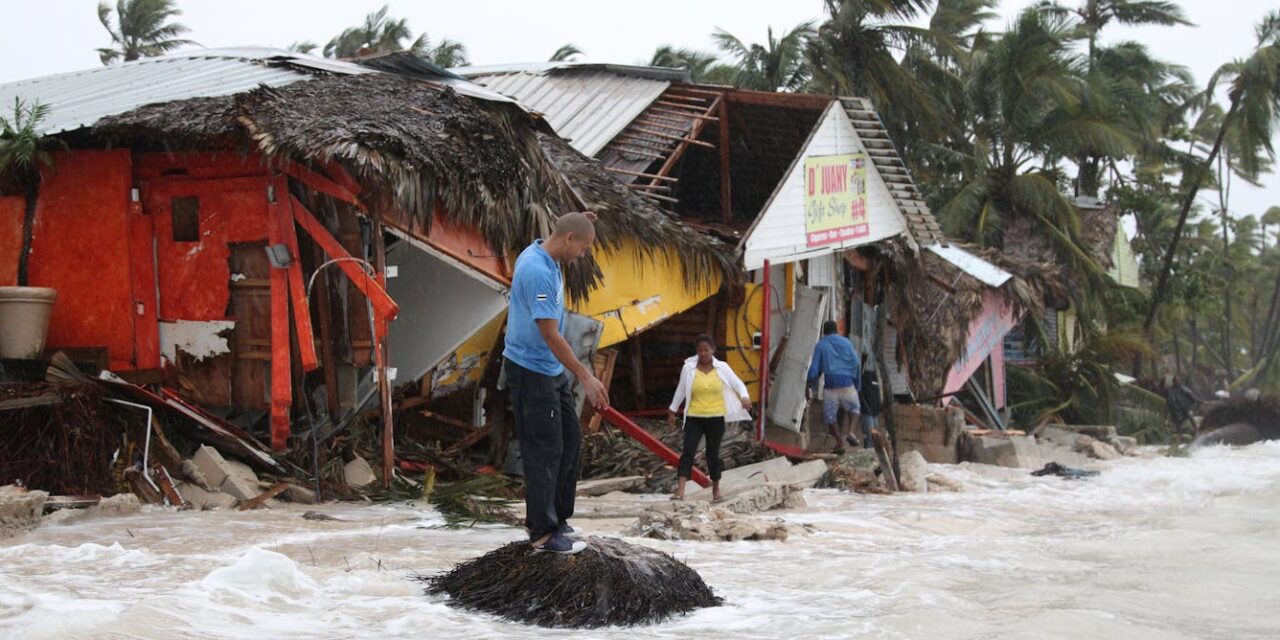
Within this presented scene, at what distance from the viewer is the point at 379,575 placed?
6383 millimetres

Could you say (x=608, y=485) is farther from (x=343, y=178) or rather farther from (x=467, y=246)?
(x=343, y=178)

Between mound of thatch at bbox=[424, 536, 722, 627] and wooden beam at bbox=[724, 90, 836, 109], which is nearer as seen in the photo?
mound of thatch at bbox=[424, 536, 722, 627]

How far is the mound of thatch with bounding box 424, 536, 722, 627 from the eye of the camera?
222 inches

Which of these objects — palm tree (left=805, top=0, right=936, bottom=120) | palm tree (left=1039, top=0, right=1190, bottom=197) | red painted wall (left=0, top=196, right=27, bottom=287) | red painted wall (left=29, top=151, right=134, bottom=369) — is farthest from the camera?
palm tree (left=1039, top=0, right=1190, bottom=197)

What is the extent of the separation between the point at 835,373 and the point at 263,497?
784 cm

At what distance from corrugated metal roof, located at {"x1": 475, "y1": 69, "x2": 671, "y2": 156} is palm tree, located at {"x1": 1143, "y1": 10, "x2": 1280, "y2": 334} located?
66.5 feet

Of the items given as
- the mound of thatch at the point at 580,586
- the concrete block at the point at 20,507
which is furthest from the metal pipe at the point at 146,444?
the mound of thatch at the point at 580,586

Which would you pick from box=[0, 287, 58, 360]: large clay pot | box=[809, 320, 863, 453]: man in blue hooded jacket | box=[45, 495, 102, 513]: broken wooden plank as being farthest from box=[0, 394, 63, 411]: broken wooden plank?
box=[809, 320, 863, 453]: man in blue hooded jacket

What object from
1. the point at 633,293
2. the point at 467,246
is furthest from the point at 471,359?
the point at 633,293

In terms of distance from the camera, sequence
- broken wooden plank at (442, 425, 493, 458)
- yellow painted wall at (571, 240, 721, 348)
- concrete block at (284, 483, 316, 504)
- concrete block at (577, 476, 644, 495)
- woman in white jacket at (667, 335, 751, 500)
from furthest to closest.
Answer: yellow painted wall at (571, 240, 721, 348) → broken wooden plank at (442, 425, 493, 458) → concrete block at (577, 476, 644, 495) → woman in white jacket at (667, 335, 751, 500) → concrete block at (284, 483, 316, 504)

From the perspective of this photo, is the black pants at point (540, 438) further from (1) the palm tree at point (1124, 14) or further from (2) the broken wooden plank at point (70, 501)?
(1) the palm tree at point (1124, 14)

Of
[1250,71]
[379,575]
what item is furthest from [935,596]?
[1250,71]

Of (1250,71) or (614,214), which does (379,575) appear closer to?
(614,214)

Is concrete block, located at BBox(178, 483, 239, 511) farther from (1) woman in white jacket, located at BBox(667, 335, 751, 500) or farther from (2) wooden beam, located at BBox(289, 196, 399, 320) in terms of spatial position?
(1) woman in white jacket, located at BBox(667, 335, 751, 500)
